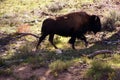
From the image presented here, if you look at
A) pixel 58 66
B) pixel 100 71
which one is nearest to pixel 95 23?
pixel 58 66

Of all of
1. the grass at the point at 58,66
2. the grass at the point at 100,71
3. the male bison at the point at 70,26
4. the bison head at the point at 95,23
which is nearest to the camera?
the grass at the point at 100,71

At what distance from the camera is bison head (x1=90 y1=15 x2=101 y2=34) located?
531 inches

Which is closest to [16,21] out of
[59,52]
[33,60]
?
[59,52]

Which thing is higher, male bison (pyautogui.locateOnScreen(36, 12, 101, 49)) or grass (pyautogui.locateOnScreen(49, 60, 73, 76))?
grass (pyautogui.locateOnScreen(49, 60, 73, 76))

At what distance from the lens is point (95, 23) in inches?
537

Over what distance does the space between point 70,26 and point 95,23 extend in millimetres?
1080

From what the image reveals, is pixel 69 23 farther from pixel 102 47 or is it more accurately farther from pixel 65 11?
pixel 65 11

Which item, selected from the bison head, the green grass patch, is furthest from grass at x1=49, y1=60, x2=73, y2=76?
the bison head

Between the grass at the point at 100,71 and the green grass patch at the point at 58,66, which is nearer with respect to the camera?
the grass at the point at 100,71

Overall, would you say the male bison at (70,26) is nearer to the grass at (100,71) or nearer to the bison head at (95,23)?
the bison head at (95,23)

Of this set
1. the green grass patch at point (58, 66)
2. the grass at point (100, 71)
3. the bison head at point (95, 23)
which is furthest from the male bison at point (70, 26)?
the grass at point (100, 71)

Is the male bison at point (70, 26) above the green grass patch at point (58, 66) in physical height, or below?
below

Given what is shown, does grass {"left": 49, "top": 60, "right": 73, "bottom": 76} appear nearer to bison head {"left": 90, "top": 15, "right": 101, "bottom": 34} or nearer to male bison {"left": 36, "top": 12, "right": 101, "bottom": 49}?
male bison {"left": 36, "top": 12, "right": 101, "bottom": 49}

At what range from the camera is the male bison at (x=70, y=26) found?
41.9 ft
